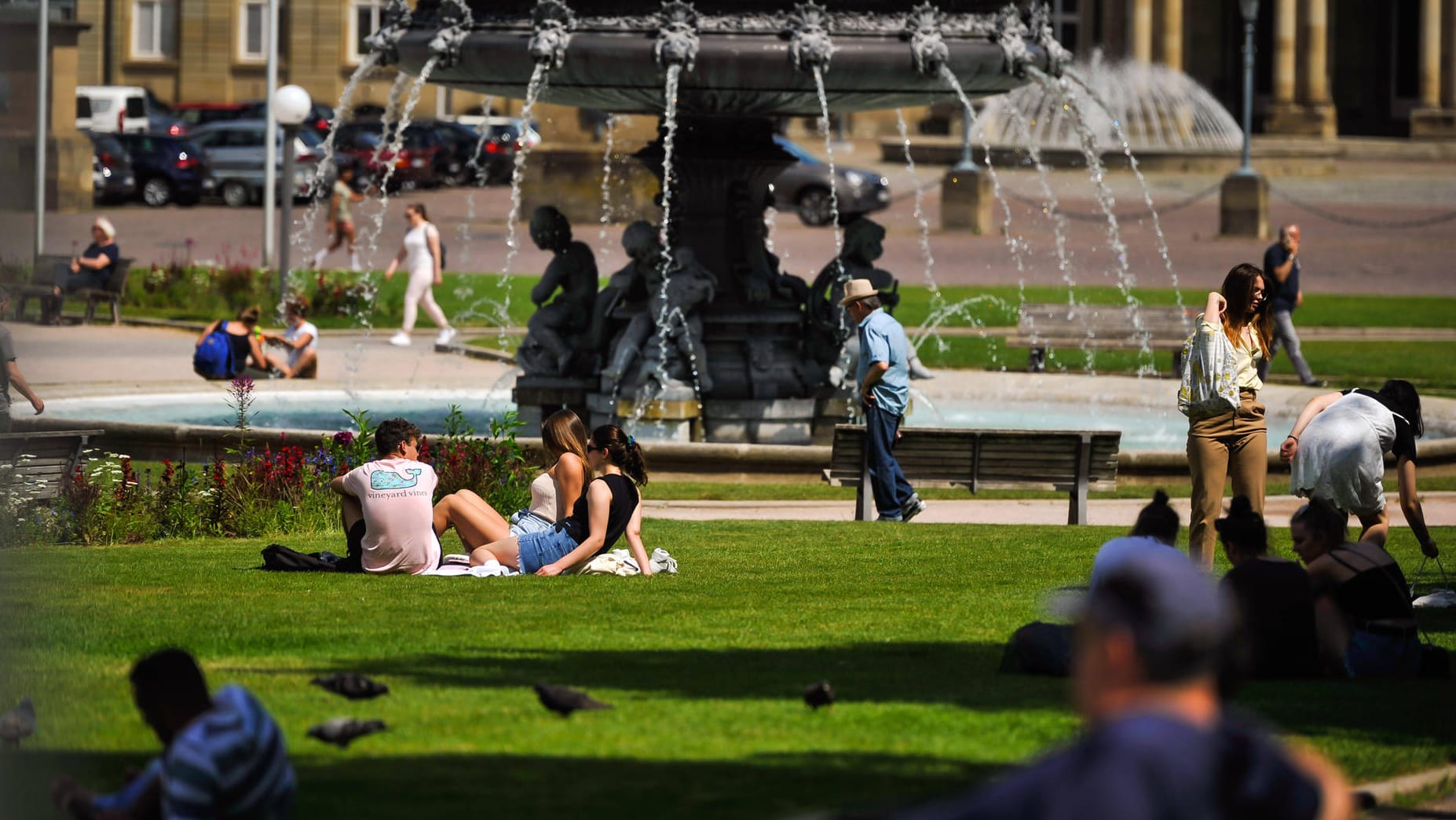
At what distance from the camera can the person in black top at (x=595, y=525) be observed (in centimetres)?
1070

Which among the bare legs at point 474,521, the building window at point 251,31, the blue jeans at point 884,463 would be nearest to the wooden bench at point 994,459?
the blue jeans at point 884,463

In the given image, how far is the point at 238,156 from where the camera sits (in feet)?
161

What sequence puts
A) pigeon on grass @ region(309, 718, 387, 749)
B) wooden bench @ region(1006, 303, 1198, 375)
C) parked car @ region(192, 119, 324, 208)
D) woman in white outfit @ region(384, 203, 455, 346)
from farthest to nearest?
parked car @ region(192, 119, 324, 208) → woman in white outfit @ region(384, 203, 455, 346) → wooden bench @ region(1006, 303, 1198, 375) → pigeon on grass @ region(309, 718, 387, 749)

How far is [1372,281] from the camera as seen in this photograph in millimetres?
34219

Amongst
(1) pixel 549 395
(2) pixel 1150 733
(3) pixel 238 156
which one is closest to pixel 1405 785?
(2) pixel 1150 733

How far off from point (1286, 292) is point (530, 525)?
1205 cm

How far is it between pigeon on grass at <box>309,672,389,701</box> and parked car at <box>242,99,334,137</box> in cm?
4322

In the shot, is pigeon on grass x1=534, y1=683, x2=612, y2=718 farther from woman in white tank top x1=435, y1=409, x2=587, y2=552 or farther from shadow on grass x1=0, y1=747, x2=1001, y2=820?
woman in white tank top x1=435, y1=409, x2=587, y2=552

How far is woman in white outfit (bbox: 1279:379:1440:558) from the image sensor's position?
10.7 metres

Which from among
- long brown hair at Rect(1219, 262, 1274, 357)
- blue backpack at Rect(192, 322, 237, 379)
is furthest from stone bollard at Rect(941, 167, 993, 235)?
long brown hair at Rect(1219, 262, 1274, 357)

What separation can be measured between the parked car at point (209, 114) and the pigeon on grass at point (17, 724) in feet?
157

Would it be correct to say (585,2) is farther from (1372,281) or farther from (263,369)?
(1372,281)

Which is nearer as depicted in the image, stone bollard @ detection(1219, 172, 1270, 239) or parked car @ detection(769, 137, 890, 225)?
stone bollard @ detection(1219, 172, 1270, 239)

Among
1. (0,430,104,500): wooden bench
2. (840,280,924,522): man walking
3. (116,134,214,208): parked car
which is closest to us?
(0,430,104,500): wooden bench
